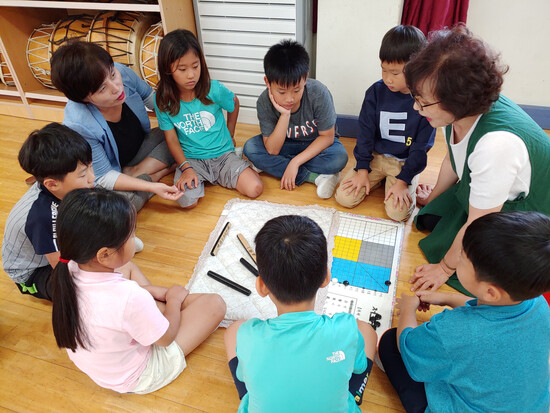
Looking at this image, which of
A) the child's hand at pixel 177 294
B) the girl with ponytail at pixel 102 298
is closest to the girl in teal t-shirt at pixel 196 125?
the child's hand at pixel 177 294

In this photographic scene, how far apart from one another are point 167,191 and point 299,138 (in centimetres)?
65

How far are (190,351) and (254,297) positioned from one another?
277 millimetres

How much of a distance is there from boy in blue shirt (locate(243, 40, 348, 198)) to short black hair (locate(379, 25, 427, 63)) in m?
0.33

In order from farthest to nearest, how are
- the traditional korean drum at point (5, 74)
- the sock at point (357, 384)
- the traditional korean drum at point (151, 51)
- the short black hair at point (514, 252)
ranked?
1. the traditional korean drum at point (5, 74)
2. the traditional korean drum at point (151, 51)
3. the sock at point (357, 384)
4. the short black hair at point (514, 252)

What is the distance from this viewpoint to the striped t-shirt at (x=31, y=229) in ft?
3.80

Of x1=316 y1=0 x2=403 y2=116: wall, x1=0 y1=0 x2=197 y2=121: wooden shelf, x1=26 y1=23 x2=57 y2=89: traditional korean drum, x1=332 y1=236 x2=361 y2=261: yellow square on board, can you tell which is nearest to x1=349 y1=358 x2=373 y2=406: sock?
x1=332 y1=236 x2=361 y2=261: yellow square on board

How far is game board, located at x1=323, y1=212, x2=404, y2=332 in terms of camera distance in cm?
129

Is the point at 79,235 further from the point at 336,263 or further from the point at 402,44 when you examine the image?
the point at 402,44

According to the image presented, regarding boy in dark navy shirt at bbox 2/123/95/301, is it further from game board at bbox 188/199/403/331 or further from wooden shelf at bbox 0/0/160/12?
wooden shelf at bbox 0/0/160/12

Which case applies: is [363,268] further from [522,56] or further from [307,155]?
[522,56]

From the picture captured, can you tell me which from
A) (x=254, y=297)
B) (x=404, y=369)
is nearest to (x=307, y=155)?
(x=254, y=297)

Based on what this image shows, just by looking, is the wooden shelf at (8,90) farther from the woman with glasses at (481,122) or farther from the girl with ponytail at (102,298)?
the woman with glasses at (481,122)

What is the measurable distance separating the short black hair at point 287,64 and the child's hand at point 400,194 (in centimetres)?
58

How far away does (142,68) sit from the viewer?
83.0 inches
